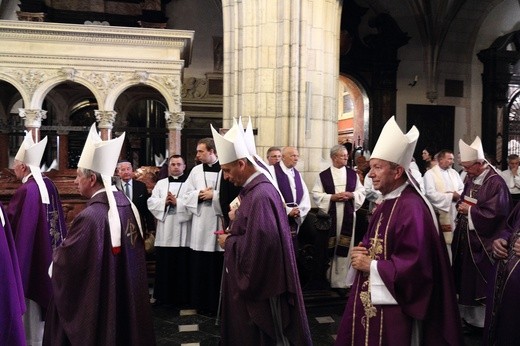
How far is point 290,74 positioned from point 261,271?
441cm

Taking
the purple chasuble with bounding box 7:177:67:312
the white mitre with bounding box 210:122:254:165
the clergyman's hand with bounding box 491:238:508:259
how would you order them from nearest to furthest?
the white mitre with bounding box 210:122:254:165 → the clergyman's hand with bounding box 491:238:508:259 → the purple chasuble with bounding box 7:177:67:312

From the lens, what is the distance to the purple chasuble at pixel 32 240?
3482 millimetres

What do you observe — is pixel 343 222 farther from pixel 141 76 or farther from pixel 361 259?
pixel 141 76

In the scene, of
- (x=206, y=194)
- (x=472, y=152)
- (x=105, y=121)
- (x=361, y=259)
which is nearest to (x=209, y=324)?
(x=206, y=194)

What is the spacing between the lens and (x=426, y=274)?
221 centimetres

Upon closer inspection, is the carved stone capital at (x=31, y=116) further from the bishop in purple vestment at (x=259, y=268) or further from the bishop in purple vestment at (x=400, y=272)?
the bishop in purple vestment at (x=400, y=272)

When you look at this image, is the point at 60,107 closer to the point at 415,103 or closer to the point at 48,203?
the point at 48,203

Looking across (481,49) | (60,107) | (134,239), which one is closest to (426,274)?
(134,239)

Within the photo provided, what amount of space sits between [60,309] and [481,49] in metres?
13.3

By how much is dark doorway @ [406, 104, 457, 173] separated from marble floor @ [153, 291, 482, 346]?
8.44m

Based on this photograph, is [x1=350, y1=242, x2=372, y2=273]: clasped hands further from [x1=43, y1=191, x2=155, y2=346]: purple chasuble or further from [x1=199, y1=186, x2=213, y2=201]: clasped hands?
[x1=199, y1=186, x2=213, y2=201]: clasped hands

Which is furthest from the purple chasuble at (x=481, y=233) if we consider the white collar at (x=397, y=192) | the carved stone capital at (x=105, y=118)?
the carved stone capital at (x=105, y=118)

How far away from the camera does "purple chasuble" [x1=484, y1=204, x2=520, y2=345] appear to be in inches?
109

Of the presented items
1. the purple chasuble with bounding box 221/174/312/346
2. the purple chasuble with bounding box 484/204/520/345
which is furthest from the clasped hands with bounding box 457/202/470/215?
the purple chasuble with bounding box 221/174/312/346
